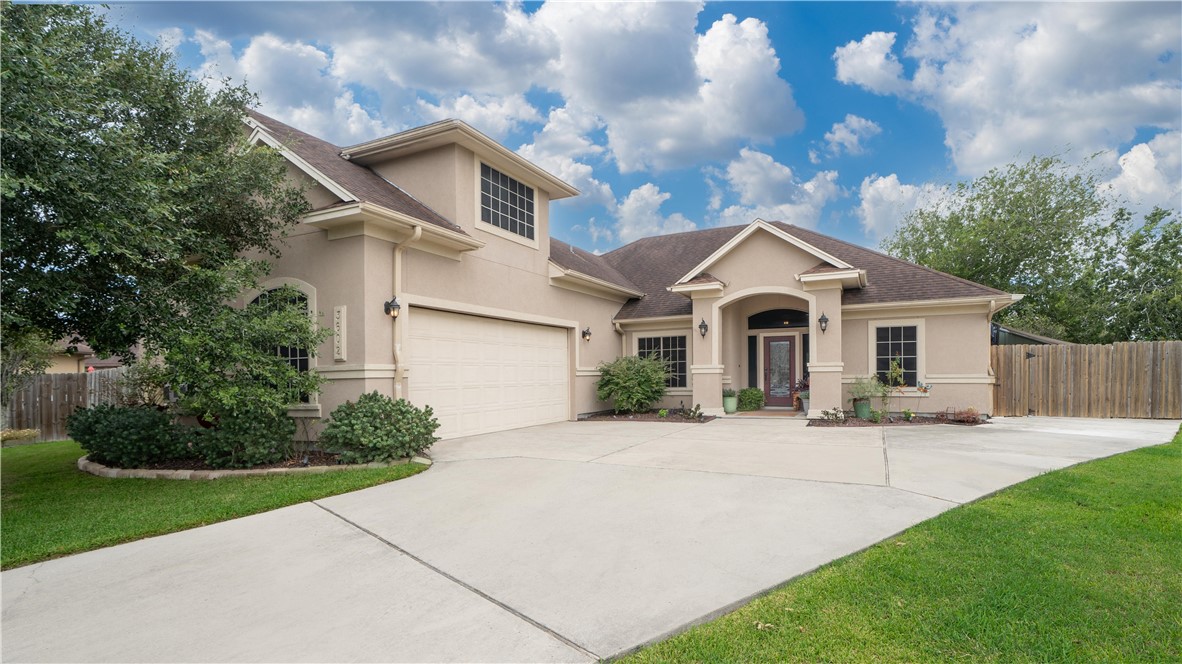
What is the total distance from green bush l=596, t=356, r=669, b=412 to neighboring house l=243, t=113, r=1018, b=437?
17.4 inches

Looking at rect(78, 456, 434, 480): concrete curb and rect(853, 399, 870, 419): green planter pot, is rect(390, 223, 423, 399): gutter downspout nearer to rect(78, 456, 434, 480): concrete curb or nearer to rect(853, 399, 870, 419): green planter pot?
rect(78, 456, 434, 480): concrete curb

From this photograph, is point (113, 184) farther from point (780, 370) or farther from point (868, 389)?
point (780, 370)

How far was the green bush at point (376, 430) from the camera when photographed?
306 inches

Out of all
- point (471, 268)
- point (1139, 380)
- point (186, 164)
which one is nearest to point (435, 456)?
point (471, 268)

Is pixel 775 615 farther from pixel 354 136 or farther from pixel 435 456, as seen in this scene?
pixel 354 136

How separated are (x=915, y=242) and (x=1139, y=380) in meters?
16.7

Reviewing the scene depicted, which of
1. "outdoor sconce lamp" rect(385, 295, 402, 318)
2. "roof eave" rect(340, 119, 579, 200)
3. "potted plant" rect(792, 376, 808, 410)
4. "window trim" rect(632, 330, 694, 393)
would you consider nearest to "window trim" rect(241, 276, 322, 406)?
"outdoor sconce lamp" rect(385, 295, 402, 318)

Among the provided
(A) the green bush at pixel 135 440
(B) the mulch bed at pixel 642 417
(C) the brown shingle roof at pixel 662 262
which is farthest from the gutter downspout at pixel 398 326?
(C) the brown shingle roof at pixel 662 262

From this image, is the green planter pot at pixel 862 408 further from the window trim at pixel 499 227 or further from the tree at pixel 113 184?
the tree at pixel 113 184

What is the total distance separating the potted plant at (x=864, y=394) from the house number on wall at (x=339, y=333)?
442 inches

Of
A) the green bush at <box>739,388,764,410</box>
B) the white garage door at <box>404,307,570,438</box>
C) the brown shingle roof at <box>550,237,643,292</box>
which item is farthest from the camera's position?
the green bush at <box>739,388,764,410</box>

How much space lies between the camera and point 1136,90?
1686 cm

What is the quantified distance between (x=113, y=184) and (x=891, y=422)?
564 inches

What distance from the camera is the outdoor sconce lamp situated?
358 inches
